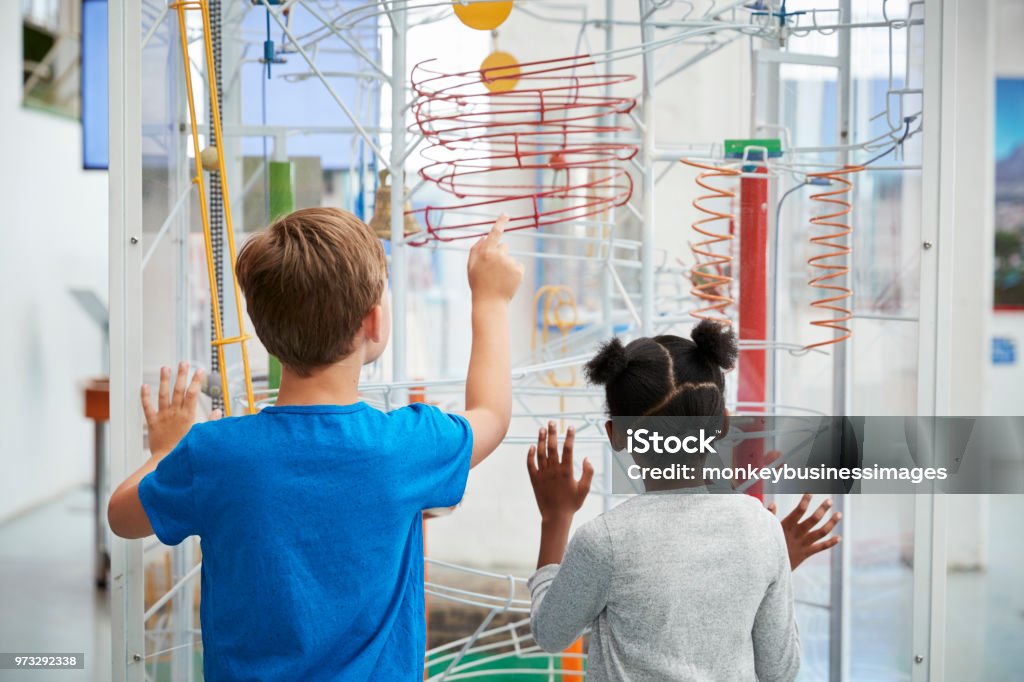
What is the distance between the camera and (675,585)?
1080 millimetres

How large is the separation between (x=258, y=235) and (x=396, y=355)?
3.00 ft

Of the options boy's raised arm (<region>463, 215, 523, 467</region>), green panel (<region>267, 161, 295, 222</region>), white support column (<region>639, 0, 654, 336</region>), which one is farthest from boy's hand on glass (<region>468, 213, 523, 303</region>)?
green panel (<region>267, 161, 295, 222</region>)

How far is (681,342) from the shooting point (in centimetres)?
115

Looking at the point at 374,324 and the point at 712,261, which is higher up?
the point at 712,261

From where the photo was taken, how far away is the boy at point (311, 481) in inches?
38.3

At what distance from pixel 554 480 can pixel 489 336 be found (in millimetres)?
227

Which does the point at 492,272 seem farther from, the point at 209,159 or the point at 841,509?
the point at 841,509

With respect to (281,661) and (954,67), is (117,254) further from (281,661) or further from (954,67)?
(954,67)

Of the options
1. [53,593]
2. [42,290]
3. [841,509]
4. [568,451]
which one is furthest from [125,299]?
[42,290]

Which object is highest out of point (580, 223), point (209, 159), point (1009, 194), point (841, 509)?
point (1009, 194)

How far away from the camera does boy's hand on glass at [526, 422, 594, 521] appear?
118 cm

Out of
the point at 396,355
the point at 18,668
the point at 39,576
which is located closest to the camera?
the point at 396,355

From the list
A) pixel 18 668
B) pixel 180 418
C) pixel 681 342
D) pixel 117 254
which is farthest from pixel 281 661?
pixel 18 668

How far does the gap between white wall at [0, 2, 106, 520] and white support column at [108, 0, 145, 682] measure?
394 centimetres
